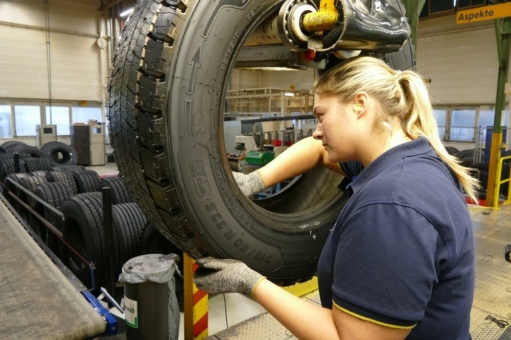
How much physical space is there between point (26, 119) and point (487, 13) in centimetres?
1338

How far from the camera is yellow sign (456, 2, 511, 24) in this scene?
18.6 ft

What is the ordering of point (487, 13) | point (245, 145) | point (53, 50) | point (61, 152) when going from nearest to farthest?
1. point (487, 13)
2. point (245, 145)
3. point (61, 152)
4. point (53, 50)

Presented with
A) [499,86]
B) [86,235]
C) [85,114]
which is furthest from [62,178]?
[85,114]

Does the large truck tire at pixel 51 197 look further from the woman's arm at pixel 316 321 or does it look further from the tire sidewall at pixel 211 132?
the woman's arm at pixel 316 321

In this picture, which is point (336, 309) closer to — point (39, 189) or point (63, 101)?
point (39, 189)

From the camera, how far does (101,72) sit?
14.0 m

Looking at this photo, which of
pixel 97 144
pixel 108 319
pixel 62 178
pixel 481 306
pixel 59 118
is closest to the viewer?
pixel 108 319

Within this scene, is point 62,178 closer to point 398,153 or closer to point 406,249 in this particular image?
point 398,153

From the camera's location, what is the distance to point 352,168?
140cm

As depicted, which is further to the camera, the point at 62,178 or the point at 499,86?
the point at 499,86

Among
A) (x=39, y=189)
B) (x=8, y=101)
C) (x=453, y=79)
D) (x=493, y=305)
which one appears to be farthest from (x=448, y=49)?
(x=8, y=101)

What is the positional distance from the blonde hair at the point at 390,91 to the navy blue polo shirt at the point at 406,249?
0.07 meters

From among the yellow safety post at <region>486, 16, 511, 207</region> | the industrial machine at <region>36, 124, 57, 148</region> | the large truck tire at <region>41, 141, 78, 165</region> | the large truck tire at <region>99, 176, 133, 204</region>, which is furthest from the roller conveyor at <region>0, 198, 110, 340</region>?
the industrial machine at <region>36, 124, 57, 148</region>

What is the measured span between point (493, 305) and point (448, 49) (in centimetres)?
1125
